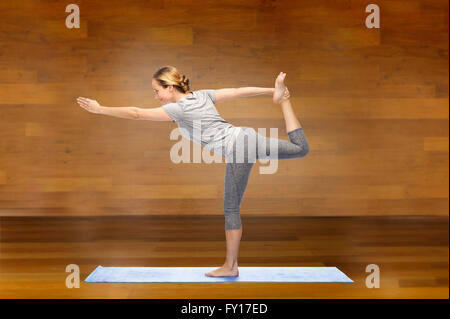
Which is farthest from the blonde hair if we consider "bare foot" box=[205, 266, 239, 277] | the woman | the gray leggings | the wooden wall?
the wooden wall

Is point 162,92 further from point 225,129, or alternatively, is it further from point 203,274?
point 203,274

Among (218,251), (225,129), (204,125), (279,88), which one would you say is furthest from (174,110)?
(218,251)

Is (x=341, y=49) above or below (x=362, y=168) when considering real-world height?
above

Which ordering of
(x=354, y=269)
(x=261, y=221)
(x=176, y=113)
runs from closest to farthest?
(x=176, y=113), (x=354, y=269), (x=261, y=221)

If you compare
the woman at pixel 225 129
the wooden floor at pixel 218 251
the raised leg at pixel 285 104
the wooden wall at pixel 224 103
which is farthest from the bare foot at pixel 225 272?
the wooden wall at pixel 224 103

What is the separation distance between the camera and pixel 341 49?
4.88 meters

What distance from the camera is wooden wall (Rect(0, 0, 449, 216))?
4840mm

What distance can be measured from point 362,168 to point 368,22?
1.55 m

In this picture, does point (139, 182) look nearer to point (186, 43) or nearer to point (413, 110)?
point (186, 43)

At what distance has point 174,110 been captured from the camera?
232 cm

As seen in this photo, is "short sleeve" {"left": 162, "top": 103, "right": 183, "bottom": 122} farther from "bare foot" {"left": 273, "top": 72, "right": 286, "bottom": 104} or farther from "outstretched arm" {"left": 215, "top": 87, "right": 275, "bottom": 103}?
"bare foot" {"left": 273, "top": 72, "right": 286, "bottom": 104}

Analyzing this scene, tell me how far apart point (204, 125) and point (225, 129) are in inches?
4.4

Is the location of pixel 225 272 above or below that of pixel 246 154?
below

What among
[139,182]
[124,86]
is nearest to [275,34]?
[124,86]
